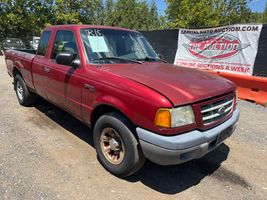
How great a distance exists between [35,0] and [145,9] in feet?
73.4

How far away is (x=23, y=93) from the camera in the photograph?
20.4ft

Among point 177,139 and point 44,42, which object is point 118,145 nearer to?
point 177,139

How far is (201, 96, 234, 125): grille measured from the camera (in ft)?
10.2

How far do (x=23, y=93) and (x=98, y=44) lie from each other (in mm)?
2988

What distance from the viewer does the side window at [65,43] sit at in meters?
4.22

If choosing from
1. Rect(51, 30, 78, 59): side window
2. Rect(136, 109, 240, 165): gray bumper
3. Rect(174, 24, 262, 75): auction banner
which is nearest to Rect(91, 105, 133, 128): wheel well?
Rect(136, 109, 240, 165): gray bumper

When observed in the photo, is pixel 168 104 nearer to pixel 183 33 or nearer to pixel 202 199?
pixel 202 199

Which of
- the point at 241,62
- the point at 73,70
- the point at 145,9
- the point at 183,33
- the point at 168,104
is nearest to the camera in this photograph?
the point at 168,104

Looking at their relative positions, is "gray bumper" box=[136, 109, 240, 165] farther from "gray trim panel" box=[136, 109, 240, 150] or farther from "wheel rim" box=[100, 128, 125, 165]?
"wheel rim" box=[100, 128, 125, 165]

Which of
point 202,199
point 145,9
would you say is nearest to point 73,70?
point 202,199

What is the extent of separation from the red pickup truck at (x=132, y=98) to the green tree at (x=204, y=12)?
1695 cm

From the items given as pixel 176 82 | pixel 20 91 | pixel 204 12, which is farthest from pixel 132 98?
pixel 204 12

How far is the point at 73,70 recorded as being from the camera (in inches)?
158

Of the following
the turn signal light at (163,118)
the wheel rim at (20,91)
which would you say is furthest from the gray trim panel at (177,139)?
the wheel rim at (20,91)
